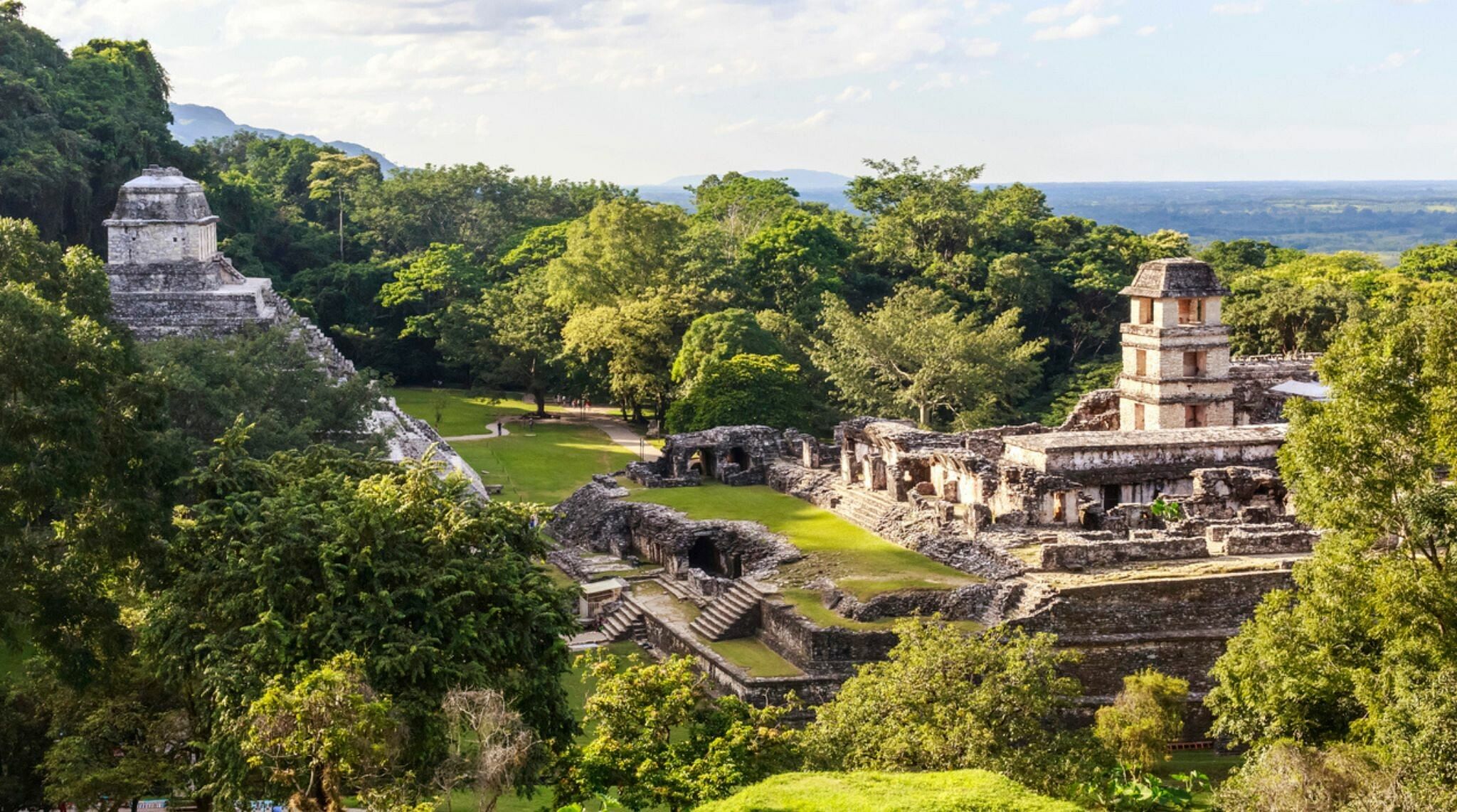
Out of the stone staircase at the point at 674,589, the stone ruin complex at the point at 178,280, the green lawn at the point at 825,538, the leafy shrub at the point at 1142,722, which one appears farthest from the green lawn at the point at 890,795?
the stone ruin complex at the point at 178,280

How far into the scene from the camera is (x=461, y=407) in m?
52.5

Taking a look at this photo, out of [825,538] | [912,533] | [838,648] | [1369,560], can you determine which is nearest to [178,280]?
[825,538]

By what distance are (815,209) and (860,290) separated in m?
23.6

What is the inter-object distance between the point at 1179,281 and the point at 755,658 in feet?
52.5

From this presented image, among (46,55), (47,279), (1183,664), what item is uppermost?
(46,55)

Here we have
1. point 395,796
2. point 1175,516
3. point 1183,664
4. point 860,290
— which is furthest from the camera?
point 860,290

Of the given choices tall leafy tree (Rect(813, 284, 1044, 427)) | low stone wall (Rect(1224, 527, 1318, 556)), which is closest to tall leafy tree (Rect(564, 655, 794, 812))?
low stone wall (Rect(1224, 527, 1318, 556))

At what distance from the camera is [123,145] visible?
158 ft

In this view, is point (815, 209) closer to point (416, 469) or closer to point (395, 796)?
point (416, 469)

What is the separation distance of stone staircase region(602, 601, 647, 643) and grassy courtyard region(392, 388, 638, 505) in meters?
7.37

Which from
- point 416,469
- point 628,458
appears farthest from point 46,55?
point 416,469

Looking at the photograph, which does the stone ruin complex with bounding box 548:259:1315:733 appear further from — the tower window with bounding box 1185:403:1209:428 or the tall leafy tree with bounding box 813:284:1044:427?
the tall leafy tree with bounding box 813:284:1044:427

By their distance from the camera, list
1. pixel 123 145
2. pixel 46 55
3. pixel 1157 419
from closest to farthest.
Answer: pixel 1157 419
pixel 123 145
pixel 46 55

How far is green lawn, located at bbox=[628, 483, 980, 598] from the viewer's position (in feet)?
88.6
